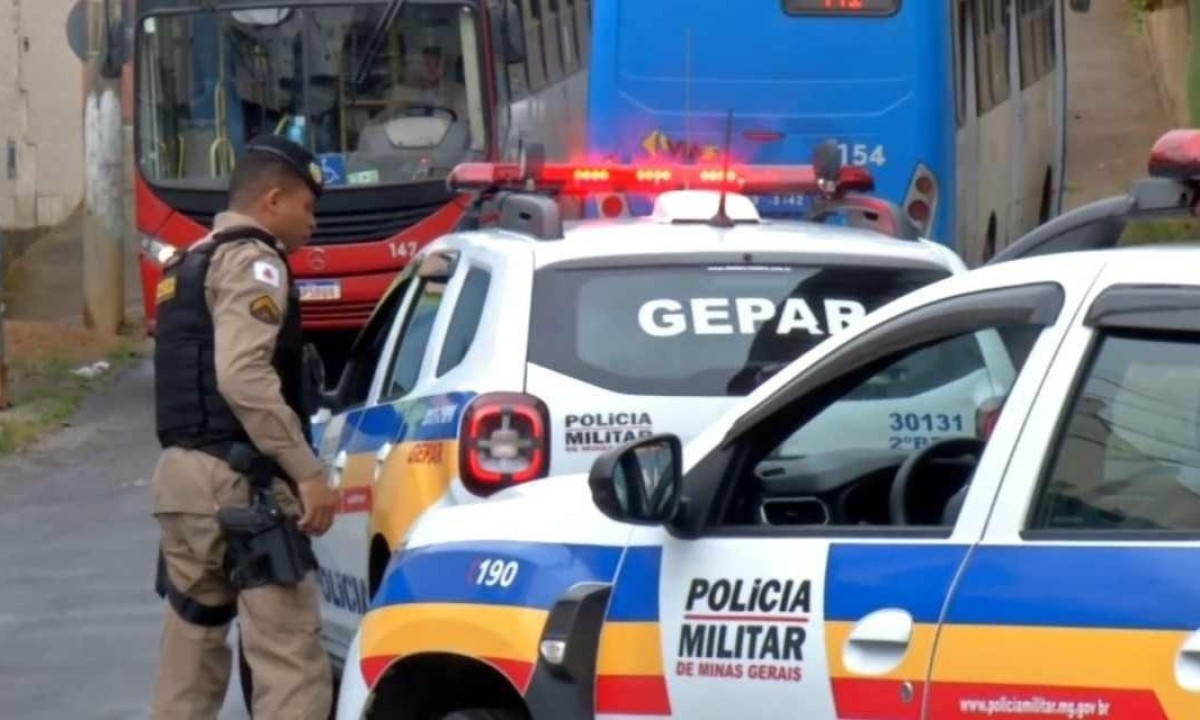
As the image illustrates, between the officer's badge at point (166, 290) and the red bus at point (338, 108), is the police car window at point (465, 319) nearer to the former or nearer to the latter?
the officer's badge at point (166, 290)

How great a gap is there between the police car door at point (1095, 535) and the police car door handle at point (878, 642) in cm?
8

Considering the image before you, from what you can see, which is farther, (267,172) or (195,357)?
(267,172)

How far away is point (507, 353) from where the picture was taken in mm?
7102

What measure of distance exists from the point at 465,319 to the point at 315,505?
1.18m

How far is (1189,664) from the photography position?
3.92 meters

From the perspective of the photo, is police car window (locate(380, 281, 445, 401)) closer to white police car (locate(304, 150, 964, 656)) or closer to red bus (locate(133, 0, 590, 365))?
white police car (locate(304, 150, 964, 656))

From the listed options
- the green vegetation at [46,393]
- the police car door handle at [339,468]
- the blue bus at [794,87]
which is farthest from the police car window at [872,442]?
the green vegetation at [46,393]

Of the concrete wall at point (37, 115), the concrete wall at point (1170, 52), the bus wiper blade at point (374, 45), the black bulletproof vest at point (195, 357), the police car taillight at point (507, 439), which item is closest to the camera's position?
the black bulletproof vest at point (195, 357)

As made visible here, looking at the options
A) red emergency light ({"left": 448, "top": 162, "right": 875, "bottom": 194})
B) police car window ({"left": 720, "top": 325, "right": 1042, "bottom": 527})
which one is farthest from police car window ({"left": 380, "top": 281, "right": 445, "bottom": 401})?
police car window ({"left": 720, "top": 325, "right": 1042, "bottom": 527})

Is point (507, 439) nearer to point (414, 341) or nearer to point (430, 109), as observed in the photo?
point (414, 341)

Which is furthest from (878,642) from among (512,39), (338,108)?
(338,108)

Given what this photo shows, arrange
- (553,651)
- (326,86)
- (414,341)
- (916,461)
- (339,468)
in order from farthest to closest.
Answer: (326,86) < (339,468) < (414,341) < (916,461) < (553,651)

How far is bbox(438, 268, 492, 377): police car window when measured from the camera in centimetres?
738

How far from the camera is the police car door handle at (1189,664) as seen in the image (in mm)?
3910
